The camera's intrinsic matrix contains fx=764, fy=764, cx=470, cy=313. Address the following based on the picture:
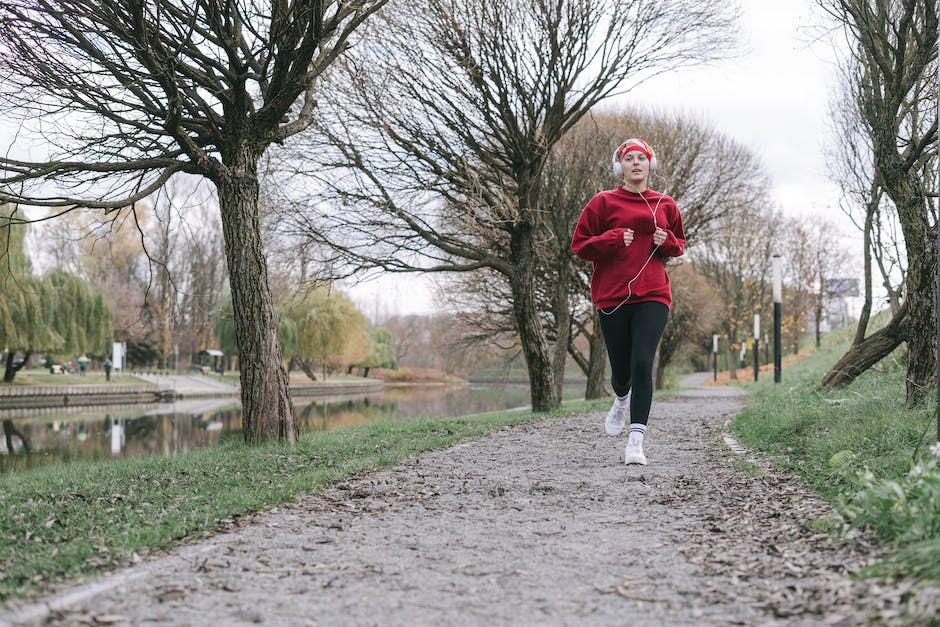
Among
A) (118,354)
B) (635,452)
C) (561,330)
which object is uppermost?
(561,330)

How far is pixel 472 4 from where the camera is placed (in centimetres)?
1220

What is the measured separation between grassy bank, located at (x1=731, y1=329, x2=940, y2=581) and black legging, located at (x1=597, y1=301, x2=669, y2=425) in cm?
121

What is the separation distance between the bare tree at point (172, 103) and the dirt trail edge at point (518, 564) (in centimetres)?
341

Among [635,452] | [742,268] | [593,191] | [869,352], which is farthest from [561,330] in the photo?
[742,268]

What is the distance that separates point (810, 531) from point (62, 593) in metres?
3.31

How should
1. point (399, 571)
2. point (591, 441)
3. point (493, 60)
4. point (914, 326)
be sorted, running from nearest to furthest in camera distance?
point (399, 571) < point (914, 326) < point (591, 441) < point (493, 60)

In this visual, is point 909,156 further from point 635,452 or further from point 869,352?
point 635,452

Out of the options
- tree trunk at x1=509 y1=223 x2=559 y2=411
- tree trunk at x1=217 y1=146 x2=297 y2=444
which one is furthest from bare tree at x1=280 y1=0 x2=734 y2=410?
tree trunk at x1=217 y1=146 x2=297 y2=444

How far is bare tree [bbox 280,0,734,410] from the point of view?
12.4m

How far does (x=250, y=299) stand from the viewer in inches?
321

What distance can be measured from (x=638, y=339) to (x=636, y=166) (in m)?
1.42

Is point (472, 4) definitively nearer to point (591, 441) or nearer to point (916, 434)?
point (591, 441)

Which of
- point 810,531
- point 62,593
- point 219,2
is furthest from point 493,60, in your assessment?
point 62,593

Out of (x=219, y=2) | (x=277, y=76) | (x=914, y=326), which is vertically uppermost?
(x=219, y=2)
